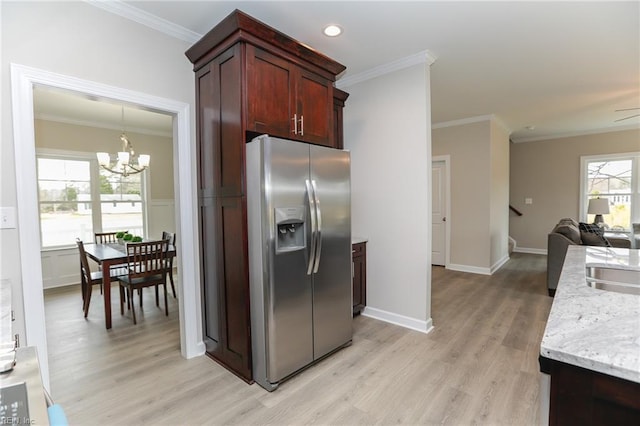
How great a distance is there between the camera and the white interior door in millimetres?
5816

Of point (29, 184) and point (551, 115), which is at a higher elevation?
point (551, 115)

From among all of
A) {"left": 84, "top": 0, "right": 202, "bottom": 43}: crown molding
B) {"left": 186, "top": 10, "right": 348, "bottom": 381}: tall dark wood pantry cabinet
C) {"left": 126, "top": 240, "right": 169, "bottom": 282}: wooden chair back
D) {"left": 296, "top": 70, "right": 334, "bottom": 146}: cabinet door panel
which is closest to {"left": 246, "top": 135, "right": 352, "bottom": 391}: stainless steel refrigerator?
{"left": 186, "top": 10, "right": 348, "bottom": 381}: tall dark wood pantry cabinet

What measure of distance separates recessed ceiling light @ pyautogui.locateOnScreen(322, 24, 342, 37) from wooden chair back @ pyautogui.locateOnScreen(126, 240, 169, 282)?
2.92 meters

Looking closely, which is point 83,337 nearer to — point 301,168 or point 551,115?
point 301,168

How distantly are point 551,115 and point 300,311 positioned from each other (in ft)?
18.9

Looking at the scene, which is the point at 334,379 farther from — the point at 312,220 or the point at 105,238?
the point at 105,238

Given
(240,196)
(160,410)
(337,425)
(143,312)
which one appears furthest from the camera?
(143,312)

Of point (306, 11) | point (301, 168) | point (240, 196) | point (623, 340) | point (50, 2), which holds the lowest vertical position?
point (623, 340)

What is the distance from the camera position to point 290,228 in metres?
2.34

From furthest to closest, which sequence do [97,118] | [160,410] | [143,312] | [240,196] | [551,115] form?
[551,115]
[97,118]
[143,312]
[240,196]
[160,410]

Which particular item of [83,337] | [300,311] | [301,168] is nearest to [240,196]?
[301,168]

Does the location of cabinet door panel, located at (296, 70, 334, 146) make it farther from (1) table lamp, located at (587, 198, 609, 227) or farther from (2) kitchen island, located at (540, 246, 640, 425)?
(1) table lamp, located at (587, 198, 609, 227)

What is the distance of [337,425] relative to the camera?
6.03 ft

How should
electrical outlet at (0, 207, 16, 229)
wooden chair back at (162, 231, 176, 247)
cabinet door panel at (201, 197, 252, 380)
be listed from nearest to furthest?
electrical outlet at (0, 207, 16, 229) < cabinet door panel at (201, 197, 252, 380) < wooden chair back at (162, 231, 176, 247)
